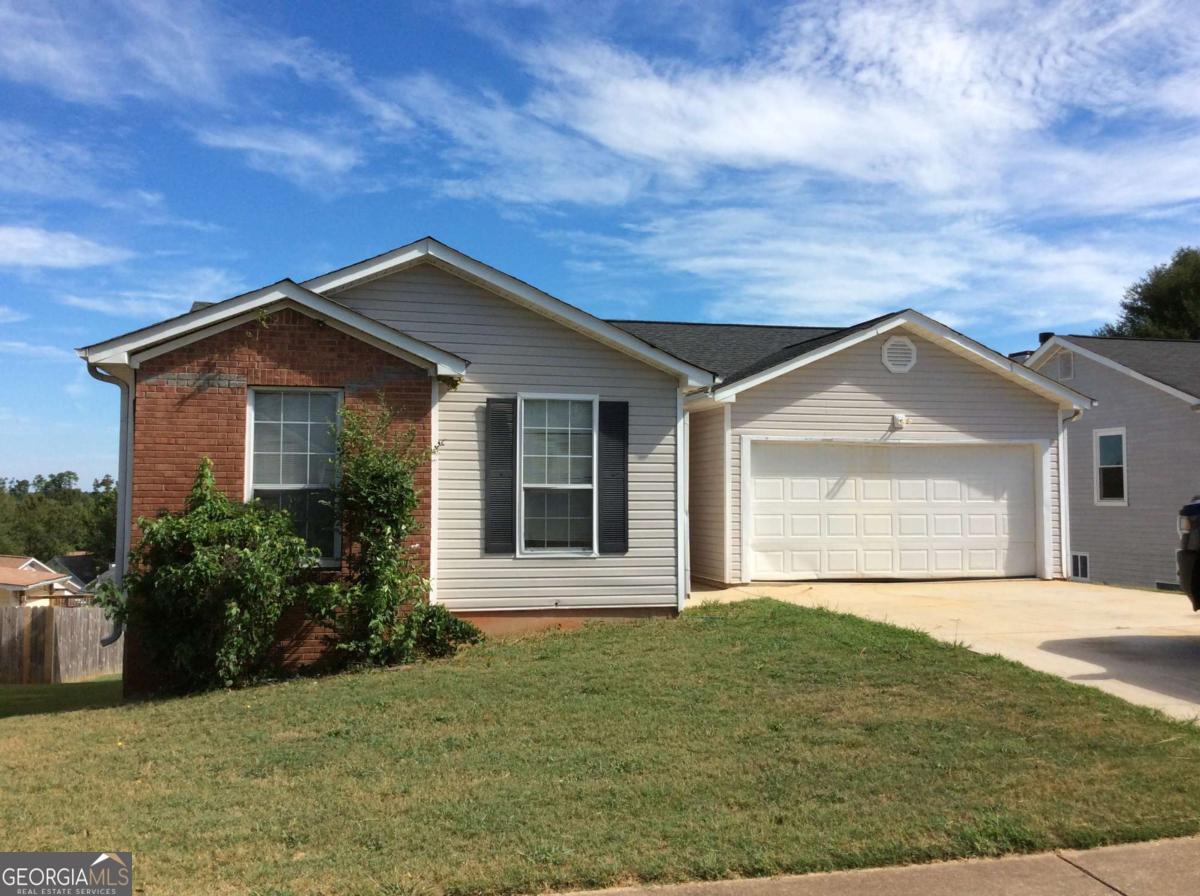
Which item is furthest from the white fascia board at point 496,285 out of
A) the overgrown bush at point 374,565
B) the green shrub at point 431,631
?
the green shrub at point 431,631

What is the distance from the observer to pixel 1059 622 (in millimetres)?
10336

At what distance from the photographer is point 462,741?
6676 millimetres

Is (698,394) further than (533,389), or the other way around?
(698,394)

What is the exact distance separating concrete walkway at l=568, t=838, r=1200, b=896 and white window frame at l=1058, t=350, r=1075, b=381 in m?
17.5

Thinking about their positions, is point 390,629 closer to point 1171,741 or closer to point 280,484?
point 280,484

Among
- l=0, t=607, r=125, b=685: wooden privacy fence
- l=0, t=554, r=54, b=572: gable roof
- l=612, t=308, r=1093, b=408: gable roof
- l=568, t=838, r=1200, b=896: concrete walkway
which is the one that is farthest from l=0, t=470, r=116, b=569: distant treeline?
l=568, t=838, r=1200, b=896: concrete walkway

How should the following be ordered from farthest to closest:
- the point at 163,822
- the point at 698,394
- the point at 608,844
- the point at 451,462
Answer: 1. the point at 698,394
2. the point at 451,462
3. the point at 163,822
4. the point at 608,844

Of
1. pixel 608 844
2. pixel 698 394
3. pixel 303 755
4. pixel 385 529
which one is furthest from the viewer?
pixel 698 394

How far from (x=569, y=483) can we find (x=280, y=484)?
3097 millimetres

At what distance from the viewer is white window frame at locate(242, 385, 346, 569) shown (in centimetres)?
979

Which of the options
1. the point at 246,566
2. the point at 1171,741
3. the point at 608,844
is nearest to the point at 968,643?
the point at 1171,741

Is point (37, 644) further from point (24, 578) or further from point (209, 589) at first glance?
point (24, 578)

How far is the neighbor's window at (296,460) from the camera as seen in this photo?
9.89 meters

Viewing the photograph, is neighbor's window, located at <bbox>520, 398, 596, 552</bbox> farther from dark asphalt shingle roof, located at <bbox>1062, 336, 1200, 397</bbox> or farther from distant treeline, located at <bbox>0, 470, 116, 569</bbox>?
distant treeline, located at <bbox>0, 470, 116, 569</bbox>
